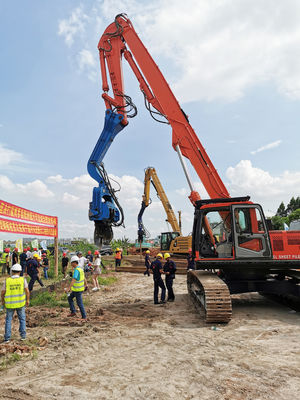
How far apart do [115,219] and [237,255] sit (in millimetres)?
10365

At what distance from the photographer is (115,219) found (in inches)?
661

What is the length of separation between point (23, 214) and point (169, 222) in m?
15.1

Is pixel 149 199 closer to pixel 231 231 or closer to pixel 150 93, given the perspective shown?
pixel 150 93

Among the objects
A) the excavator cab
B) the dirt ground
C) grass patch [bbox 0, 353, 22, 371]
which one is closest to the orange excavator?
the excavator cab

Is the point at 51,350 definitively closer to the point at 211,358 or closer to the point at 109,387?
the point at 109,387

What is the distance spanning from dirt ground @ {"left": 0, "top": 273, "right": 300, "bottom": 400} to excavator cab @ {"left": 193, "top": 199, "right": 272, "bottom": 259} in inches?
66.6

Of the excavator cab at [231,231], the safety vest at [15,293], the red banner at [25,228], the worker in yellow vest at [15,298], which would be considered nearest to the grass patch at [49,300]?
the red banner at [25,228]

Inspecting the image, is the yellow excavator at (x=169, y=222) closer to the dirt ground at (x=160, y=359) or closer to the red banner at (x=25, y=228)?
the red banner at (x=25, y=228)

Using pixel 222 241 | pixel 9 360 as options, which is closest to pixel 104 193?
pixel 222 241

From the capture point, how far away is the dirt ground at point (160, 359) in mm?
3723

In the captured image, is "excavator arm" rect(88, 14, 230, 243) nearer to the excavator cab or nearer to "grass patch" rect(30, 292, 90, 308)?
the excavator cab

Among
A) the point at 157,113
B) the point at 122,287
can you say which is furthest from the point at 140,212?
the point at 157,113

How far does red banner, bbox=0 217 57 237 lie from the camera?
11.7 metres

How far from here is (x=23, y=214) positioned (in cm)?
1309
